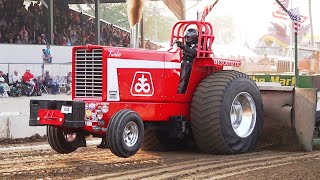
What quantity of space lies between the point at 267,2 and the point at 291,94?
31.2m

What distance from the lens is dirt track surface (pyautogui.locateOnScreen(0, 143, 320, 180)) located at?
6629 mm

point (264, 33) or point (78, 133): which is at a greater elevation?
point (264, 33)

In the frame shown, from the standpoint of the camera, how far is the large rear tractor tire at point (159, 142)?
9.10m

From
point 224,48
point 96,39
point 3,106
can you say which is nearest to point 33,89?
point 3,106

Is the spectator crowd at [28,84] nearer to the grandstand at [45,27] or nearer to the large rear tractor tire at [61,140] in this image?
the grandstand at [45,27]

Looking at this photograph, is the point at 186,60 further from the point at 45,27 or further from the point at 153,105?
the point at 45,27

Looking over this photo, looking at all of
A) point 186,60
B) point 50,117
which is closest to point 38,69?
point 186,60

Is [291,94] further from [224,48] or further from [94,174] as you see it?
[224,48]

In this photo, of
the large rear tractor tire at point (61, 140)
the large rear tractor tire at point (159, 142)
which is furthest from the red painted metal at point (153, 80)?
the large rear tractor tire at point (159, 142)

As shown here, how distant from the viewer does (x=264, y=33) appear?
52.2 metres

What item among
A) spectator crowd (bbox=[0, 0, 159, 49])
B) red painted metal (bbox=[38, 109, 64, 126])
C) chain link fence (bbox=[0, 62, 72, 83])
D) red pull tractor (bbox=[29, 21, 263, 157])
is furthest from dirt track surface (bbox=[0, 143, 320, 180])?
spectator crowd (bbox=[0, 0, 159, 49])

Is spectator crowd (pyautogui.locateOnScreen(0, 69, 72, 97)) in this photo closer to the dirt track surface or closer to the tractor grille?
the dirt track surface

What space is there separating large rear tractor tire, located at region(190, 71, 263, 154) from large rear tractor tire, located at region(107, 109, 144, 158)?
1.17 meters

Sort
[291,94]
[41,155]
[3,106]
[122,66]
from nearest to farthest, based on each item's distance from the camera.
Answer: [122,66] < [41,155] < [291,94] < [3,106]
